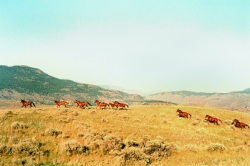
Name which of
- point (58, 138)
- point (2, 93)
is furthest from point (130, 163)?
point (2, 93)

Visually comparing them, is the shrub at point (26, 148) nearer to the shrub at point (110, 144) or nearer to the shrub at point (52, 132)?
the shrub at point (52, 132)

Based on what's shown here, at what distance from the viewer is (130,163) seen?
37.8 feet

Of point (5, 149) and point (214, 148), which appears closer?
point (5, 149)

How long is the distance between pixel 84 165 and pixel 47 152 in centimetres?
280

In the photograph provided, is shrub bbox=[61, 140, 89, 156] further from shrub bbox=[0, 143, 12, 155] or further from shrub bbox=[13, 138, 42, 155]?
shrub bbox=[0, 143, 12, 155]

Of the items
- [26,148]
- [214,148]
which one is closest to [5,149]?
[26,148]

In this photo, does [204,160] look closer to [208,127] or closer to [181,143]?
[181,143]

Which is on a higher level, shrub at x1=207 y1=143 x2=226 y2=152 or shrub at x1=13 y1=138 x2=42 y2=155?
shrub at x1=13 y1=138 x2=42 y2=155

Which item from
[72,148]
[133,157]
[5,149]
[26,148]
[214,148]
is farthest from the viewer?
[214,148]

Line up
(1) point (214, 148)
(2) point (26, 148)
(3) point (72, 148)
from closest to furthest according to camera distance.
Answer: (2) point (26, 148) → (3) point (72, 148) → (1) point (214, 148)

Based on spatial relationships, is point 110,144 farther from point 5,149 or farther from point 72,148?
point 5,149

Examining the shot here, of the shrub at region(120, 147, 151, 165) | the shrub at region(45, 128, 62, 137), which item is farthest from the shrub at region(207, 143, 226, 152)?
the shrub at region(45, 128, 62, 137)

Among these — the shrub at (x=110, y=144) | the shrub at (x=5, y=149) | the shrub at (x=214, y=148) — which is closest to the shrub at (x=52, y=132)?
the shrub at (x=5, y=149)

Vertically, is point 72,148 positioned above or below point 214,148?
above
